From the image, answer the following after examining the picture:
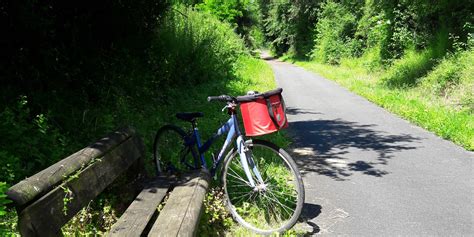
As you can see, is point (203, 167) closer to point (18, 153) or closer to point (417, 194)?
point (18, 153)

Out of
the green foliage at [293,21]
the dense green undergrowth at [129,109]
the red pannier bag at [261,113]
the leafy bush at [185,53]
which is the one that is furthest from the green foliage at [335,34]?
the red pannier bag at [261,113]

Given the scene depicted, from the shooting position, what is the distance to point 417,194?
5359 mm

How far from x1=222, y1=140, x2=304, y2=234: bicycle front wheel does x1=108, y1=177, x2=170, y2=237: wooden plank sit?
704 mm

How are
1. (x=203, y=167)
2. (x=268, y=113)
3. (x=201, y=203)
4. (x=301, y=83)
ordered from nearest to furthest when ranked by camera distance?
(x=201, y=203), (x=268, y=113), (x=203, y=167), (x=301, y=83)

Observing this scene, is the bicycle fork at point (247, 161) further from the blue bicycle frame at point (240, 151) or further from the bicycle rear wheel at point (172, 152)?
the bicycle rear wheel at point (172, 152)

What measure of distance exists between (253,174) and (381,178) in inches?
99.0

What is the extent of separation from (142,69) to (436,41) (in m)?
11.7

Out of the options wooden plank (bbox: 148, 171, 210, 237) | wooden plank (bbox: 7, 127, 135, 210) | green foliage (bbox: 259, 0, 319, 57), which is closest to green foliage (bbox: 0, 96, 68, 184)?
wooden plank (bbox: 7, 127, 135, 210)

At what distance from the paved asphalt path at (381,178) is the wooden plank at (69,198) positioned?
7.06 ft

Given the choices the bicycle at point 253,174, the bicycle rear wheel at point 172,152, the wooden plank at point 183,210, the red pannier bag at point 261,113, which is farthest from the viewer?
the bicycle rear wheel at point 172,152

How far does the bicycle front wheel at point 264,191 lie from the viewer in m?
4.29

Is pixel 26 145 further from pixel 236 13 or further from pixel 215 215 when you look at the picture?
pixel 236 13

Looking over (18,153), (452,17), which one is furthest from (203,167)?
(452,17)

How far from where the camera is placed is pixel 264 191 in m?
4.47
